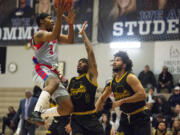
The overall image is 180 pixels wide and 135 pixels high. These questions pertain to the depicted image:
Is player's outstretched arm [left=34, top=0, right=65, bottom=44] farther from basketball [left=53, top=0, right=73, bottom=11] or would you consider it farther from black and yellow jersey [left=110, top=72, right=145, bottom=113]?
black and yellow jersey [left=110, top=72, right=145, bottom=113]

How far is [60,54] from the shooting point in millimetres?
19078

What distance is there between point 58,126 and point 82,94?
239cm

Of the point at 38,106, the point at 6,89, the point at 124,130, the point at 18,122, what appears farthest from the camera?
the point at 6,89

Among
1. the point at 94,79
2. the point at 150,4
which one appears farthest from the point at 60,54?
the point at 94,79

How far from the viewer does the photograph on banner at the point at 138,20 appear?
1596cm

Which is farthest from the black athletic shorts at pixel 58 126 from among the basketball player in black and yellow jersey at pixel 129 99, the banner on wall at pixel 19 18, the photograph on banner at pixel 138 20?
the banner on wall at pixel 19 18

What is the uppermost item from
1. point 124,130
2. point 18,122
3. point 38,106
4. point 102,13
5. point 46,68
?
point 102,13

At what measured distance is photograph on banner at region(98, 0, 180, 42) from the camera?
52.4 ft

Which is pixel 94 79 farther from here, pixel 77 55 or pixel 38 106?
pixel 77 55

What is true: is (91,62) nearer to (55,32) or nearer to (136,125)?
(55,32)

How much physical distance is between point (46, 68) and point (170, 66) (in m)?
11.2

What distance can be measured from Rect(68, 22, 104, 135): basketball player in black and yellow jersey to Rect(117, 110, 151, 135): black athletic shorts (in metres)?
0.49

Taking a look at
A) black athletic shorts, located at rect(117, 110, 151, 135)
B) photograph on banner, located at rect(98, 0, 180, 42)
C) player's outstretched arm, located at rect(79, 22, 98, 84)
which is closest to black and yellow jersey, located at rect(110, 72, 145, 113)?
black athletic shorts, located at rect(117, 110, 151, 135)

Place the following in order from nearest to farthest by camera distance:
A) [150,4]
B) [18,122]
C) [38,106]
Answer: [38,106] → [18,122] → [150,4]
